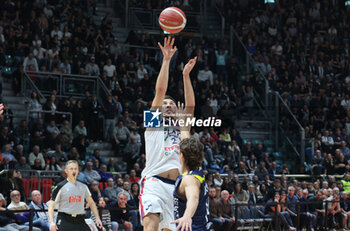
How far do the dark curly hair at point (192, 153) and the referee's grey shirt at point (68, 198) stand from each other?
486 centimetres

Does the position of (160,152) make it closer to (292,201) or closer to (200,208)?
(200,208)

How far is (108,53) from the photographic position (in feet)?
73.6

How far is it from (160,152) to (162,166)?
176 millimetres

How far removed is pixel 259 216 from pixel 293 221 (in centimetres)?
105

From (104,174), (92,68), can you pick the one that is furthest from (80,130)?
(92,68)

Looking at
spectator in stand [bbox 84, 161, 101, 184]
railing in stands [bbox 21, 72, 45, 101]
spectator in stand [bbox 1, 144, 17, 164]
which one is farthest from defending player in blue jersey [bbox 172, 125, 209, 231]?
railing in stands [bbox 21, 72, 45, 101]

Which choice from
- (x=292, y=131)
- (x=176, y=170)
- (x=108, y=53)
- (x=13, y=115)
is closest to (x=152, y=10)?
(x=108, y=53)

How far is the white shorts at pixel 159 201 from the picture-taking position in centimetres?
736

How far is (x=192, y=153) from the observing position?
19.7 ft

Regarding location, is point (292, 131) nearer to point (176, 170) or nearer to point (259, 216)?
point (259, 216)

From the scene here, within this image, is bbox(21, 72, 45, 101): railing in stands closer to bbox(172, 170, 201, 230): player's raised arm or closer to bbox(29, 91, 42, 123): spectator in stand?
bbox(29, 91, 42, 123): spectator in stand

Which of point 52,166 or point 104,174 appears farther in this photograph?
point 104,174

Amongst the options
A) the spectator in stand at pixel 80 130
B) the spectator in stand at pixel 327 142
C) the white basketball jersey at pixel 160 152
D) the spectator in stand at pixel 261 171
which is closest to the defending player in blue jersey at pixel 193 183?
the white basketball jersey at pixel 160 152

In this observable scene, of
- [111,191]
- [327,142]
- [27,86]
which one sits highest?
[27,86]
